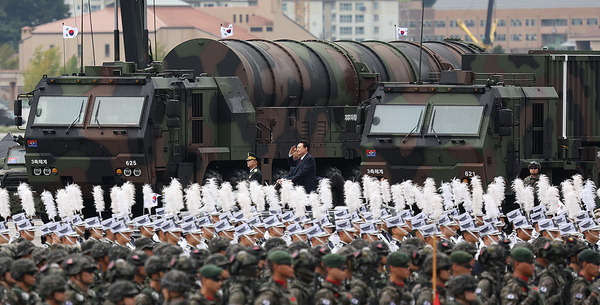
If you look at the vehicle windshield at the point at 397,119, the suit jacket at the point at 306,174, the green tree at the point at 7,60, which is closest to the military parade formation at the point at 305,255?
the suit jacket at the point at 306,174

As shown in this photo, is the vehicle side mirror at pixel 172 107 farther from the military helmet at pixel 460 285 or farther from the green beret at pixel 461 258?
the military helmet at pixel 460 285

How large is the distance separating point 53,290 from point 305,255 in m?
2.19

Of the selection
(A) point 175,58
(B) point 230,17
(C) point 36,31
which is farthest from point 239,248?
(B) point 230,17

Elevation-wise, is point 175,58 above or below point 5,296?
above

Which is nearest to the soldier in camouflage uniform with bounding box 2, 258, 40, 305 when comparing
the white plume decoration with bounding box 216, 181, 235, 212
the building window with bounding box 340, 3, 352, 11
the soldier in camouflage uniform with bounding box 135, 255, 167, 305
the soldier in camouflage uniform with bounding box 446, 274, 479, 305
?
the soldier in camouflage uniform with bounding box 135, 255, 167, 305

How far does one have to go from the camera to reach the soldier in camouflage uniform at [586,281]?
15.6m

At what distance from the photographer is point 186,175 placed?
26828mm

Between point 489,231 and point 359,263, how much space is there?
380 cm

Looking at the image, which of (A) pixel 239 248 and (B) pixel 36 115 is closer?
(A) pixel 239 248

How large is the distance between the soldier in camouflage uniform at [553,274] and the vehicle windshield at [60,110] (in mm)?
11379

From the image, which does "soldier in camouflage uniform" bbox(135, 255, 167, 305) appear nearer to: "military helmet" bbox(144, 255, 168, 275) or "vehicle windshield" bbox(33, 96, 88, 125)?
"military helmet" bbox(144, 255, 168, 275)

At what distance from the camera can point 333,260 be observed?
1480 cm

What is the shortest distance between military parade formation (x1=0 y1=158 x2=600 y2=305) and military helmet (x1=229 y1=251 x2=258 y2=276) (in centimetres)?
1

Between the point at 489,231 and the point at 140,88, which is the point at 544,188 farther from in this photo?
the point at 140,88
